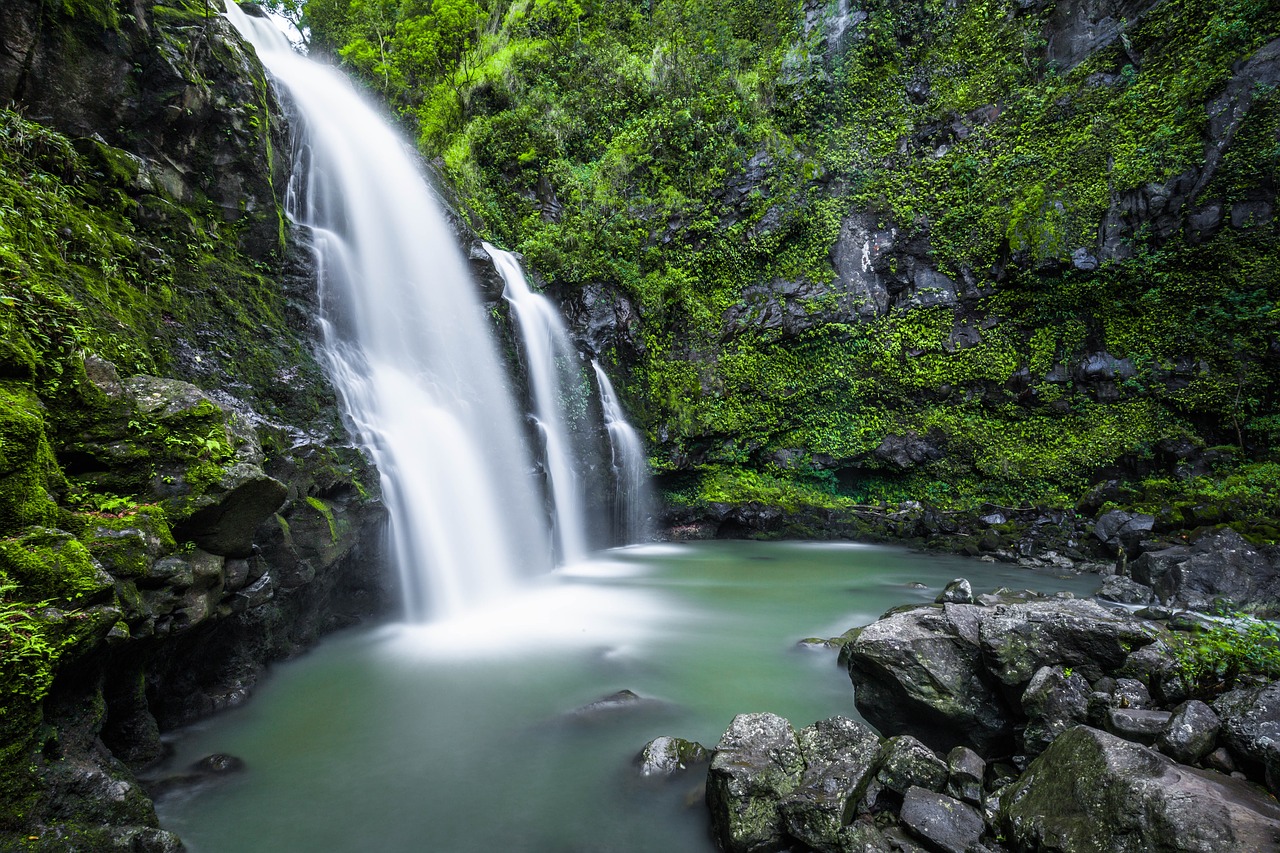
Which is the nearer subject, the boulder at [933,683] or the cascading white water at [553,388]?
the boulder at [933,683]

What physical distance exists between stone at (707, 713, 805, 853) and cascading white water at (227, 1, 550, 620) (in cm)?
530

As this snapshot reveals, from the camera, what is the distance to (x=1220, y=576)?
704 centimetres

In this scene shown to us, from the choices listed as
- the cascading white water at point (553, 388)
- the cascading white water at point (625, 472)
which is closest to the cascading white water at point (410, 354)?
the cascading white water at point (553, 388)

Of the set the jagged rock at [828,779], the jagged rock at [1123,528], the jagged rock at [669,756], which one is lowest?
the jagged rock at [1123,528]

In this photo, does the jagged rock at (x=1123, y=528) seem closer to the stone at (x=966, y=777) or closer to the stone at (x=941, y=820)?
the stone at (x=966, y=777)

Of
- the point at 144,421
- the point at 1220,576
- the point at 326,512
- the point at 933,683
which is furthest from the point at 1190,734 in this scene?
the point at 326,512

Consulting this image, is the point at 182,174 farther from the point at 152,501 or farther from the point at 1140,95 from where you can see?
the point at 1140,95

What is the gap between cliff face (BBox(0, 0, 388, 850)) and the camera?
2.76 metres

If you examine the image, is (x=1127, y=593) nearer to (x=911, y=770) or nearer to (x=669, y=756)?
(x=911, y=770)

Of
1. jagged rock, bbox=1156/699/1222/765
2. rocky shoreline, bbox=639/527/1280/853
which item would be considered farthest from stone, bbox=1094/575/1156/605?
jagged rock, bbox=1156/699/1222/765

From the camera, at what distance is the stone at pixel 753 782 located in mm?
2924

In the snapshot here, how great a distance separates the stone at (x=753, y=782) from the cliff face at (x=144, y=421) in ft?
10.4

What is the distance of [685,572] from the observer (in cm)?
1066

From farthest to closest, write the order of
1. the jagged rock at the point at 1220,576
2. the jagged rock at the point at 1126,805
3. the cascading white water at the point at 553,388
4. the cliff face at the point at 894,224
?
the cliff face at the point at 894,224
the cascading white water at the point at 553,388
the jagged rock at the point at 1220,576
the jagged rock at the point at 1126,805
